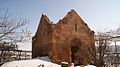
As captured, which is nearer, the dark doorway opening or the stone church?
the stone church

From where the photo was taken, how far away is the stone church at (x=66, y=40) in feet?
85.9

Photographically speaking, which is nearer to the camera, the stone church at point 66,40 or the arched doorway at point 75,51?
the stone church at point 66,40

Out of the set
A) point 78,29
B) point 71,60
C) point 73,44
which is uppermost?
point 78,29

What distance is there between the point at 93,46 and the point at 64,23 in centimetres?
563

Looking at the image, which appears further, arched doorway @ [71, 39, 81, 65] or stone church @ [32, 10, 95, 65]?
arched doorway @ [71, 39, 81, 65]

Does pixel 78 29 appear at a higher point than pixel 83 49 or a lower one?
higher

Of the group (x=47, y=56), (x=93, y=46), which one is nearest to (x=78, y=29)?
(x=93, y=46)

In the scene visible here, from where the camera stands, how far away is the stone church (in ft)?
85.9

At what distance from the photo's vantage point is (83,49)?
94.2 feet

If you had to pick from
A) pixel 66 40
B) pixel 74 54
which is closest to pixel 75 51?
pixel 74 54

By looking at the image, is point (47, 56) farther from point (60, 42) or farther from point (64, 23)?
point (64, 23)

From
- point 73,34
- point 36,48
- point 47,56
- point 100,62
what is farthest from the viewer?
point 36,48

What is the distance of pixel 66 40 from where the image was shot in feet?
89.4

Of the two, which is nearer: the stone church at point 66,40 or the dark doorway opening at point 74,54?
the stone church at point 66,40
